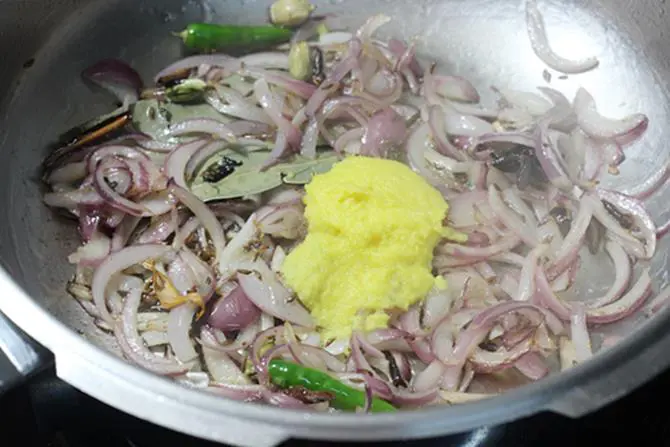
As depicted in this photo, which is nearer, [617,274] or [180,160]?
[617,274]

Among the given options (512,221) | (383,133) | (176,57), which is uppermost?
(176,57)

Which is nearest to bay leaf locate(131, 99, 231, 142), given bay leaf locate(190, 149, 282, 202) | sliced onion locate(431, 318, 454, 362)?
bay leaf locate(190, 149, 282, 202)

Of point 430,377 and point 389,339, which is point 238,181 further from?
point 430,377

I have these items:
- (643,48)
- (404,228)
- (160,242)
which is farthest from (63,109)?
(643,48)

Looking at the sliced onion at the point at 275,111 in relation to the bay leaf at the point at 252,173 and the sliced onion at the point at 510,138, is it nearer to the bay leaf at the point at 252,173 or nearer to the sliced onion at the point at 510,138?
the bay leaf at the point at 252,173

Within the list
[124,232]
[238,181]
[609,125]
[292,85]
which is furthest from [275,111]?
[609,125]

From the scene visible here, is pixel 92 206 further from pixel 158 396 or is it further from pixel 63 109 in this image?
pixel 158 396

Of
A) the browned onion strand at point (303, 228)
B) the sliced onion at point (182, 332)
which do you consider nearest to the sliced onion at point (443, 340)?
the browned onion strand at point (303, 228)
